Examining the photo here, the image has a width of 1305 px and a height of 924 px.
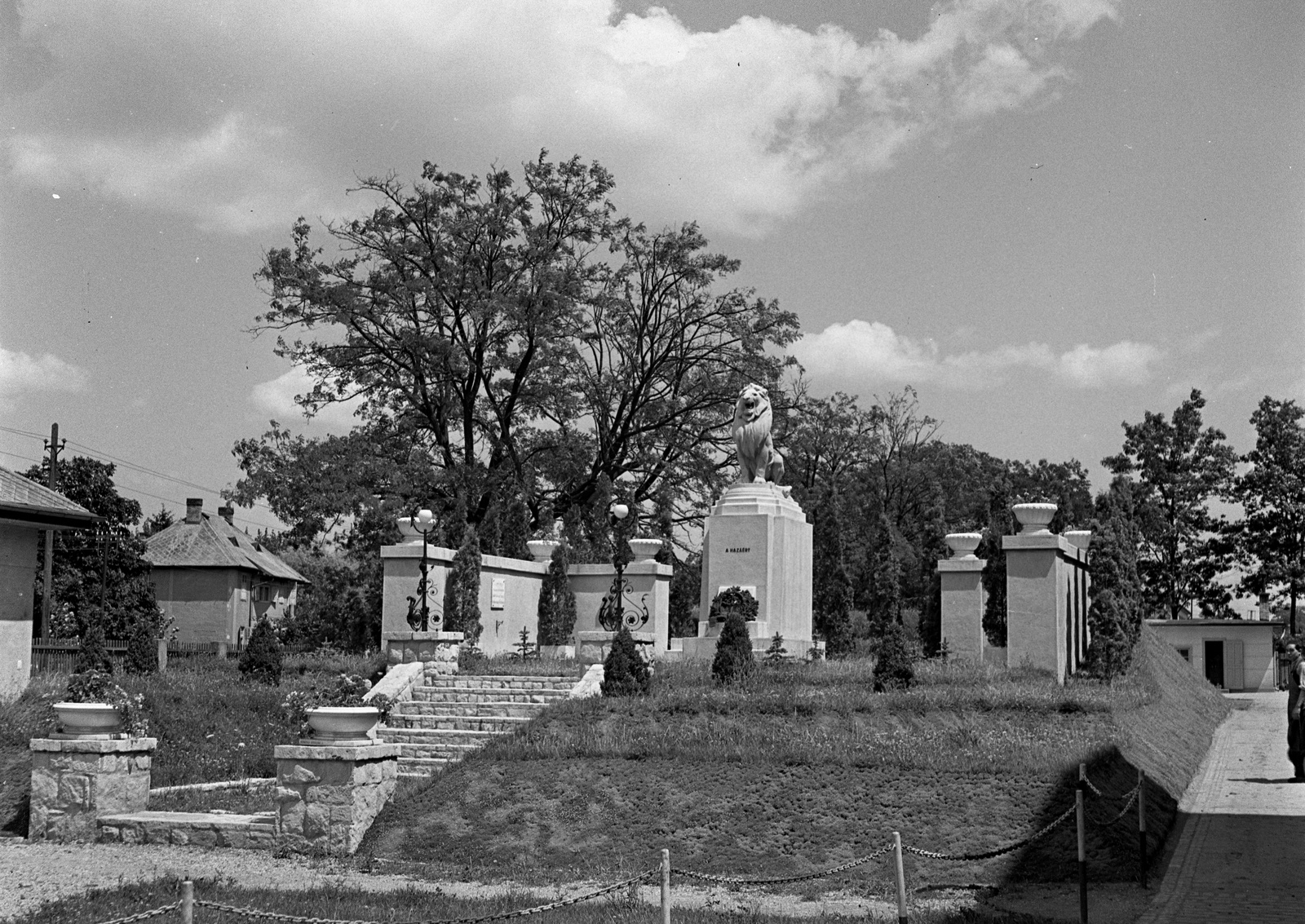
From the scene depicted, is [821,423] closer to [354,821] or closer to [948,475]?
[948,475]

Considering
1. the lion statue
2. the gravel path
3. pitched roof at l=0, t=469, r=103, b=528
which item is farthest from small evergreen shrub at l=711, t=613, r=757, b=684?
pitched roof at l=0, t=469, r=103, b=528

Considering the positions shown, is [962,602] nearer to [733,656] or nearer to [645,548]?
[733,656]

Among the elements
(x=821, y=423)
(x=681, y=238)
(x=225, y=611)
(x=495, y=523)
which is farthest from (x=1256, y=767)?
(x=225, y=611)

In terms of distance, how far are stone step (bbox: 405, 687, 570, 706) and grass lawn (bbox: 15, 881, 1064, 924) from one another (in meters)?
8.90

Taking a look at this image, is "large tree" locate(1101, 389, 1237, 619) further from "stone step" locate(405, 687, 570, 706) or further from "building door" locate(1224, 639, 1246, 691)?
"stone step" locate(405, 687, 570, 706)

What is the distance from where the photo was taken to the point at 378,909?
952cm

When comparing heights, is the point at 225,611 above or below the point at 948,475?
below

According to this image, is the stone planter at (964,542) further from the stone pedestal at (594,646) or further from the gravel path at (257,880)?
the gravel path at (257,880)

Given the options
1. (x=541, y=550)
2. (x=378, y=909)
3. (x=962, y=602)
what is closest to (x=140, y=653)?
(x=541, y=550)

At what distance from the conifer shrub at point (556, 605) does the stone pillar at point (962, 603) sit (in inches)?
340

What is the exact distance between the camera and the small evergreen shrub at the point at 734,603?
85.3 ft

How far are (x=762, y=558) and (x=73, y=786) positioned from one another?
15978 millimetres

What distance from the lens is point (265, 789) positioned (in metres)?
15.1

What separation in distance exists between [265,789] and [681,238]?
992 inches
